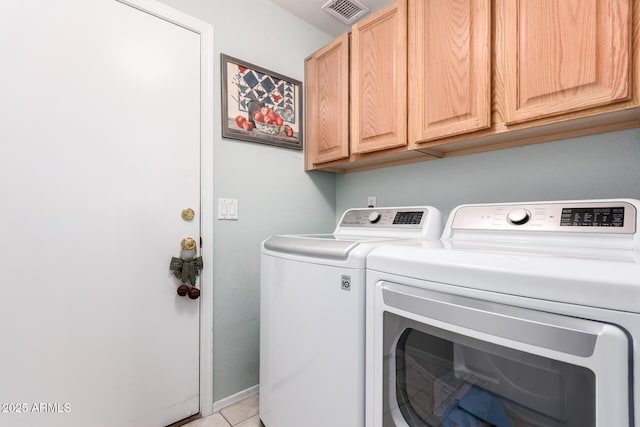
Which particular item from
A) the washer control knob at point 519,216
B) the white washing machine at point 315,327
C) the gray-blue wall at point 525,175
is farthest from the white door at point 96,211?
the washer control knob at point 519,216

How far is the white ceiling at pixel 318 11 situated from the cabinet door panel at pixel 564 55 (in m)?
0.95

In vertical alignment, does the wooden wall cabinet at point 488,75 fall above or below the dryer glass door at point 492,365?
above

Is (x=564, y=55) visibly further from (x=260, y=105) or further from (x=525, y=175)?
(x=260, y=105)

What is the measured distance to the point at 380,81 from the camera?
5.20ft

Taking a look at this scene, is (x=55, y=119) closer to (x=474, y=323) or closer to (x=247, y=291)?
(x=247, y=291)

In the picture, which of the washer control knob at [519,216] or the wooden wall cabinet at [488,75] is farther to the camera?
the washer control knob at [519,216]

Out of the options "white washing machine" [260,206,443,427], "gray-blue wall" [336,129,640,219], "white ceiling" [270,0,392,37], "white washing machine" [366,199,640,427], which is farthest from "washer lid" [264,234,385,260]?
"white ceiling" [270,0,392,37]

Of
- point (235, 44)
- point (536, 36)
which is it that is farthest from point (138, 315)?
point (536, 36)

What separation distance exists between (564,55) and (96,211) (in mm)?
1986

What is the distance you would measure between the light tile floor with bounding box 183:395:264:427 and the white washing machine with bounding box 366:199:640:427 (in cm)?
95

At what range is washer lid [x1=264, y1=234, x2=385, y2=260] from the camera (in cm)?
101

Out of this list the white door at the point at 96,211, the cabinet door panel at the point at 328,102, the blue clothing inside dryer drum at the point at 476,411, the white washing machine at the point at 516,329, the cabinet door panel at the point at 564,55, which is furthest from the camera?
the cabinet door panel at the point at 328,102

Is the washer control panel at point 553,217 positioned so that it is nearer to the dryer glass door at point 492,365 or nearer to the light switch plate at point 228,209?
the dryer glass door at point 492,365

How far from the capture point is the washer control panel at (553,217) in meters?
0.96
